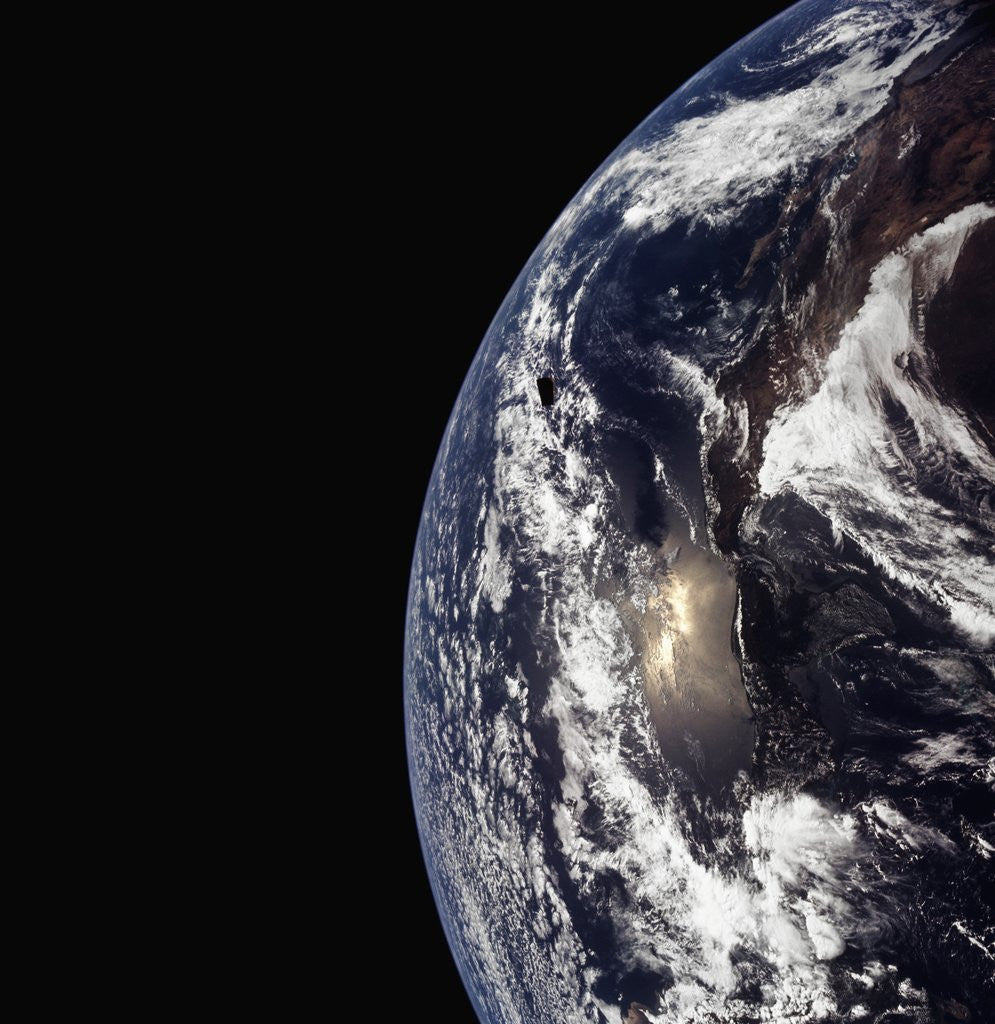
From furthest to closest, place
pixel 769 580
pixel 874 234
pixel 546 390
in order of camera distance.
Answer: pixel 546 390 → pixel 874 234 → pixel 769 580

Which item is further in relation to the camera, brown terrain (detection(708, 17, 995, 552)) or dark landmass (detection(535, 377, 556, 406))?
dark landmass (detection(535, 377, 556, 406))

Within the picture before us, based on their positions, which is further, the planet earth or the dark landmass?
the dark landmass

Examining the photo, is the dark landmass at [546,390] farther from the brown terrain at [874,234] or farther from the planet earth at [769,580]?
the brown terrain at [874,234]

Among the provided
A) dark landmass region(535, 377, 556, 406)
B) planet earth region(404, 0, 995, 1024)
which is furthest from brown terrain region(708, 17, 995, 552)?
dark landmass region(535, 377, 556, 406)

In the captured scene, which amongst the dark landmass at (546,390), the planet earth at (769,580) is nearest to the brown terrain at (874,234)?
the planet earth at (769,580)

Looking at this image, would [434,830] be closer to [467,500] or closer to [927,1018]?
[467,500]

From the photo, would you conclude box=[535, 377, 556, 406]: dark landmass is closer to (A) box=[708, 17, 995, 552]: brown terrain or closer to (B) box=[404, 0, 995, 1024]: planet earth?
(B) box=[404, 0, 995, 1024]: planet earth

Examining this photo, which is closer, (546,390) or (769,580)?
(769,580)
